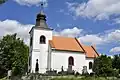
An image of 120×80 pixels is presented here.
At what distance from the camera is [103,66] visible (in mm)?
46500

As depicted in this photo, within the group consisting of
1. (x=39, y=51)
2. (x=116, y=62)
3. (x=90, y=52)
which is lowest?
(x=116, y=62)

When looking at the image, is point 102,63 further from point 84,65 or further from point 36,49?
point 36,49

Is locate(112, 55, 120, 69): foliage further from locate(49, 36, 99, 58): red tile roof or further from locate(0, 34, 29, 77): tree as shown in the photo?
locate(0, 34, 29, 77): tree

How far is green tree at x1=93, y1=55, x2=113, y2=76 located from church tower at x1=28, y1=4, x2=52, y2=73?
373 inches

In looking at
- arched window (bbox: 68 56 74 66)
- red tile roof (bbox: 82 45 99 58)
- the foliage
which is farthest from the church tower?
the foliage

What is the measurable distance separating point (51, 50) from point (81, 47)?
267 inches

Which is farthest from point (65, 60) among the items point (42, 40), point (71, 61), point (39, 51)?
point (42, 40)

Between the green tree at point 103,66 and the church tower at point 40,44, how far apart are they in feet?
31.1

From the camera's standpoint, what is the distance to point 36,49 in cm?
4903

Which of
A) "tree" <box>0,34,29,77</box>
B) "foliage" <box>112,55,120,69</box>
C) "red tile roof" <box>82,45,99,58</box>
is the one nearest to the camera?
"red tile roof" <box>82,45,99,58</box>

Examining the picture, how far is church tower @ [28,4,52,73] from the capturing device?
48.5 meters

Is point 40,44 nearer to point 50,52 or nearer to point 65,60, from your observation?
point 50,52

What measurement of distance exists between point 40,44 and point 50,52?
8.15 ft

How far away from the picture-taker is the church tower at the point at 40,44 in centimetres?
4847
